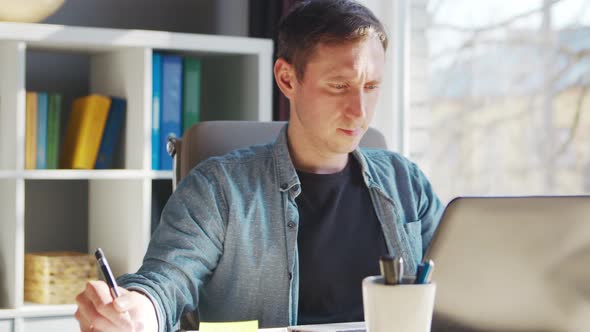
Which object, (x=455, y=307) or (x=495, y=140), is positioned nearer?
(x=455, y=307)

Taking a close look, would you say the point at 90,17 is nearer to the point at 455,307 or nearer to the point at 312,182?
the point at 312,182

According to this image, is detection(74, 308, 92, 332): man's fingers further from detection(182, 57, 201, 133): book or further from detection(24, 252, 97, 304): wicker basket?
detection(182, 57, 201, 133): book

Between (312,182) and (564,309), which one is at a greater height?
(312,182)

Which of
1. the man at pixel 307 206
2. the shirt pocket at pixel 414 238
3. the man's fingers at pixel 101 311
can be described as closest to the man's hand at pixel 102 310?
the man's fingers at pixel 101 311

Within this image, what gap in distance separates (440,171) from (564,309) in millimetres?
1590

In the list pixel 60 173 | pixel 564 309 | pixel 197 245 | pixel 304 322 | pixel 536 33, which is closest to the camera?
pixel 564 309

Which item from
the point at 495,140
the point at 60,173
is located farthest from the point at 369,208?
the point at 60,173

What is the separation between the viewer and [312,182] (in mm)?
1685

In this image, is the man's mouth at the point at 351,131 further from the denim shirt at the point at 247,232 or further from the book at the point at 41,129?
the book at the point at 41,129

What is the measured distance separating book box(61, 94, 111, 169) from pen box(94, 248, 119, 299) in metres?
1.57

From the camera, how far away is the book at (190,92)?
2783mm

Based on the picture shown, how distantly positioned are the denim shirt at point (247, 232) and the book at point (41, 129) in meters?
1.08

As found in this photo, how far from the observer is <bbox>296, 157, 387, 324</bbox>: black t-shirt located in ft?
5.29

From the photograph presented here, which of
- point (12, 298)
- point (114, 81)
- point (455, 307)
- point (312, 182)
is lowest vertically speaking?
point (12, 298)
